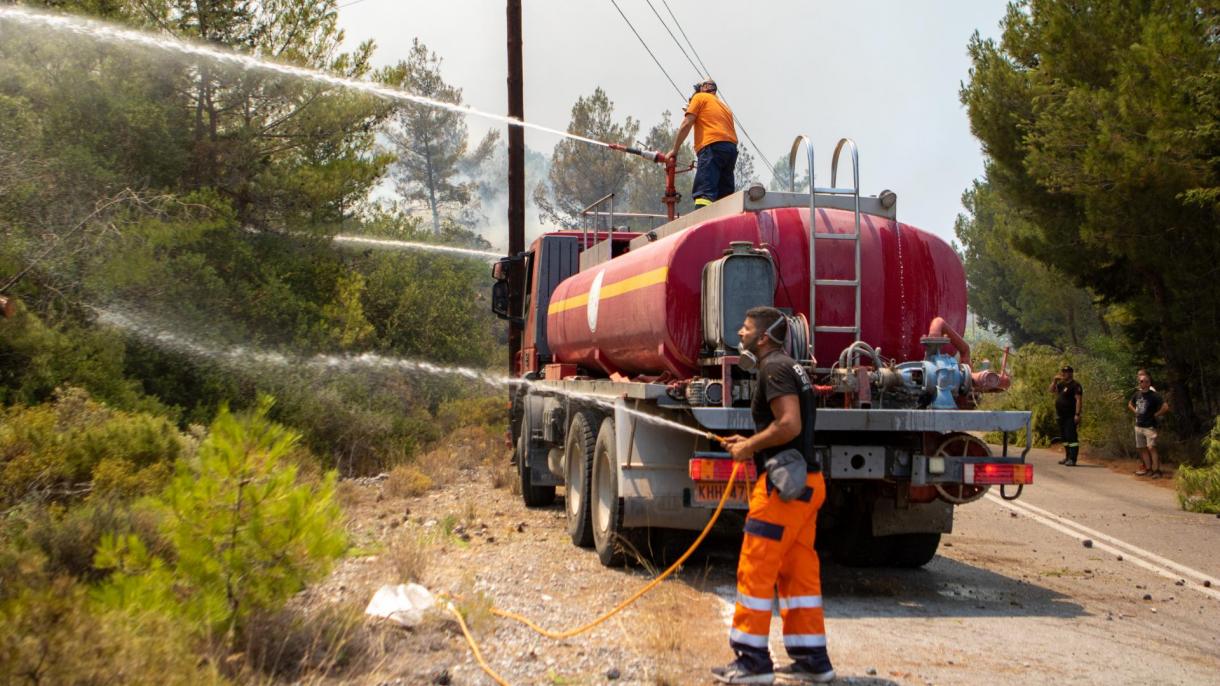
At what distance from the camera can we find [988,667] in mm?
6020

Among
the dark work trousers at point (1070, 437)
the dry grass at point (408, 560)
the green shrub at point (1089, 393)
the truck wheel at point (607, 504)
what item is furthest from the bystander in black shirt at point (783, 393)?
the dark work trousers at point (1070, 437)

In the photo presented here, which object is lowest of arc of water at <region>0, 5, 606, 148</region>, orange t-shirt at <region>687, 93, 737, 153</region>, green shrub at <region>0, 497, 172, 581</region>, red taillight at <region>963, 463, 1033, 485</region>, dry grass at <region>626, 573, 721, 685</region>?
dry grass at <region>626, 573, 721, 685</region>

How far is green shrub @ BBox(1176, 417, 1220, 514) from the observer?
13820 mm

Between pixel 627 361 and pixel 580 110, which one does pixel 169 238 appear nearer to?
pixel 627 361

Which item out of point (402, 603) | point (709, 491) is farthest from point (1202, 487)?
point (402, 603)

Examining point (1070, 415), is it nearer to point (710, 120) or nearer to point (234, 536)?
point (710, 120)

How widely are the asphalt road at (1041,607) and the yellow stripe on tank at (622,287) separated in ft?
7.28

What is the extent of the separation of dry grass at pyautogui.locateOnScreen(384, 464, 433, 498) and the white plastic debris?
6.59 m

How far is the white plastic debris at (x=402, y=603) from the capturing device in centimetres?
632

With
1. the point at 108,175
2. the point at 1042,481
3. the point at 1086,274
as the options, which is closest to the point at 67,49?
the point at 108,175

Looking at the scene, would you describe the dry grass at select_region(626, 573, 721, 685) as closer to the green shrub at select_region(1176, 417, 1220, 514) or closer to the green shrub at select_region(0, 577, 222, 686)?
the green shrub at select_region(0, 577, 222, 686)

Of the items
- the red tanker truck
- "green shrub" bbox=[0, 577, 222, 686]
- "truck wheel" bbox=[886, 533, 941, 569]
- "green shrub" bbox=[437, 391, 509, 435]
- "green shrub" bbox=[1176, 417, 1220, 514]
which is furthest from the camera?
"green shrub" bbox=[437, 391, 509, 435]

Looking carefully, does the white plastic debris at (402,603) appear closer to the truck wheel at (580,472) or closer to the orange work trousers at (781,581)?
the orange work trousers at (781,581)

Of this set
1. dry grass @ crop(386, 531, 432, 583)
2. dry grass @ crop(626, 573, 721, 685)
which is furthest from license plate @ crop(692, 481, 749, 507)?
dry grass @ crop(386, 531, 432, 583)
